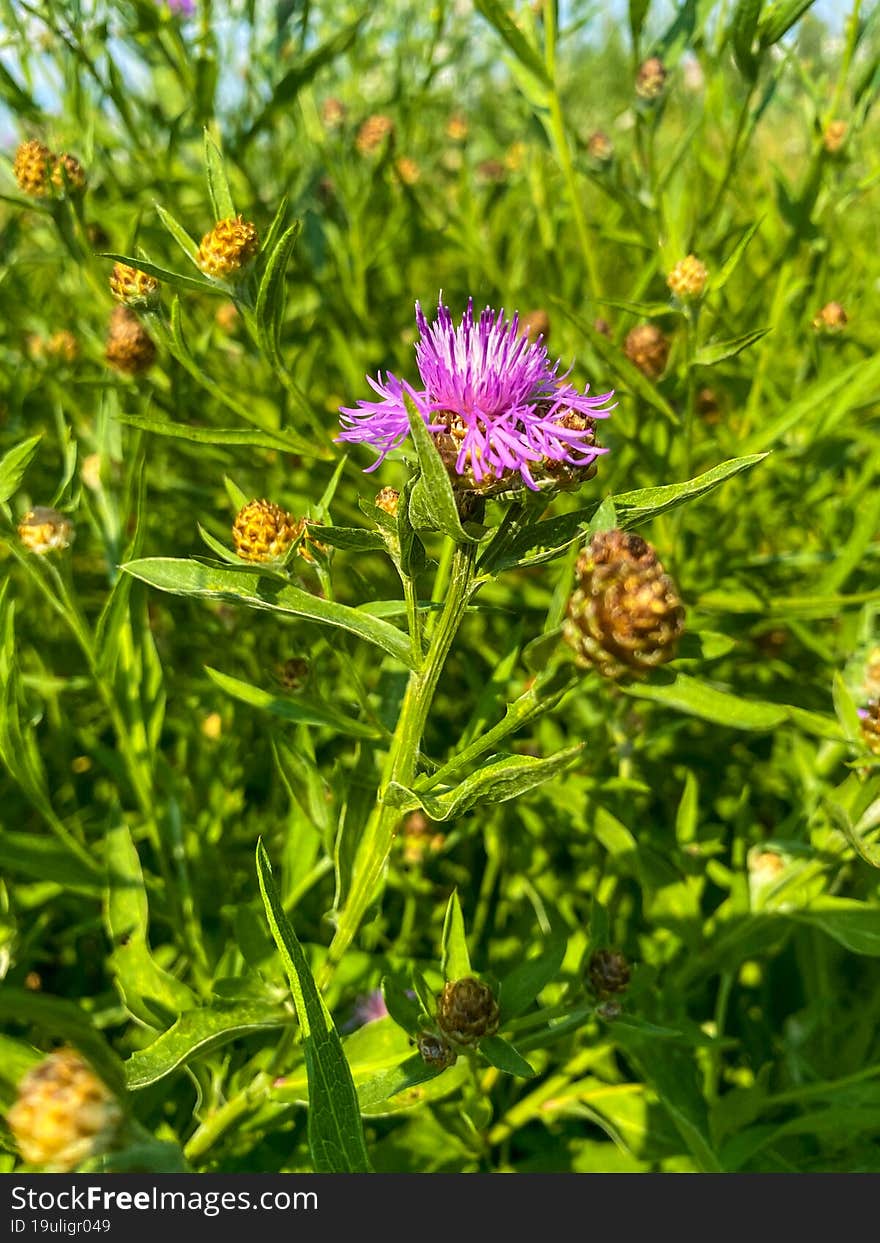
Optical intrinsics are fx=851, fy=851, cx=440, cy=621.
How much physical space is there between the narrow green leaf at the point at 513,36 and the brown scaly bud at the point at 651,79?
0.24m

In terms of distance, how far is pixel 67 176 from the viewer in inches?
52.9

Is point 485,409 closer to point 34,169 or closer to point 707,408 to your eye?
point 34,169

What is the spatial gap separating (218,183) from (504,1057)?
1.04m

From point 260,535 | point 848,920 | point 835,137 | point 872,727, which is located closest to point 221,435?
point 260,535

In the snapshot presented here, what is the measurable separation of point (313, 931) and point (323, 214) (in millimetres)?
1661

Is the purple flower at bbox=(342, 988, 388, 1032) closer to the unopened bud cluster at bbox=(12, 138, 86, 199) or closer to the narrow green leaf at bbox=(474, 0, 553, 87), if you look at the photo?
the unopened bud cluster at bbox=(12, 138, 86, 199)

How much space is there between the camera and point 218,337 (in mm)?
1762

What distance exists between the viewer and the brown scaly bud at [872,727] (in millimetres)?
983

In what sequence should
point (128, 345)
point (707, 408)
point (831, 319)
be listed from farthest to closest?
point (707, 408)
point (831, 319)
point (128, 345)

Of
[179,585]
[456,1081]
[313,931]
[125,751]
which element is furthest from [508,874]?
[179,585]

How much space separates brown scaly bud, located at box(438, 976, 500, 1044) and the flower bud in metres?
0.94

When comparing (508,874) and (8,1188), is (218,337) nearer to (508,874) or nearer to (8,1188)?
(508,874)

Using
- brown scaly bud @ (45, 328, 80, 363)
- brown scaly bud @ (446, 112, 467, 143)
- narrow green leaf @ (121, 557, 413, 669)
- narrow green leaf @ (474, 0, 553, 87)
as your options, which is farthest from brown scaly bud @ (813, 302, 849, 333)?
brown scaly bud @ (446, 112, 467, 143)

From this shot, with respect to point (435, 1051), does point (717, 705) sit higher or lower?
higher
